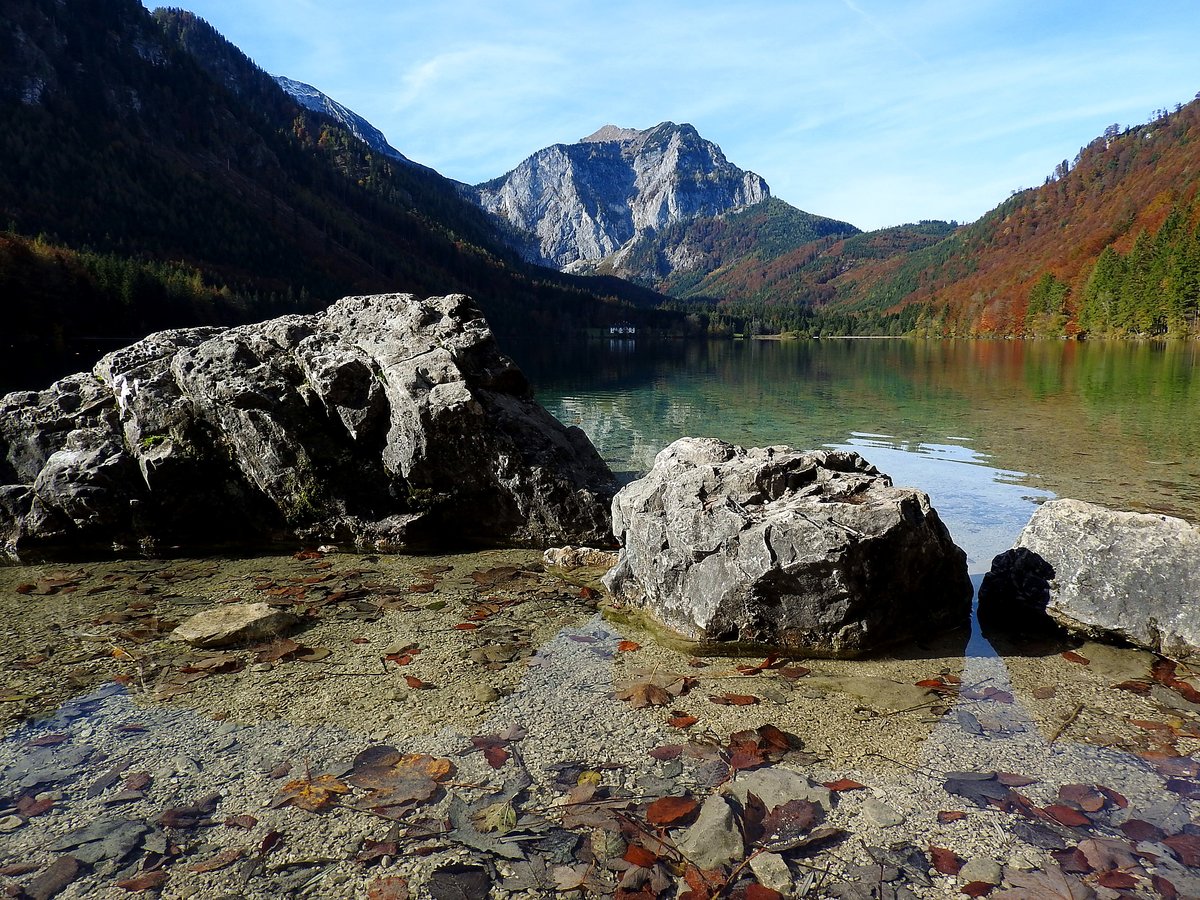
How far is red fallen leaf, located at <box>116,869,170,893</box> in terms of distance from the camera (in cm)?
334

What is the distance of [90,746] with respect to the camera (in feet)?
15.0

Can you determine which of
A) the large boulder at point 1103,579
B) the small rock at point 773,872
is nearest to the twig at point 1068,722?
the large boulder at point 1103,579

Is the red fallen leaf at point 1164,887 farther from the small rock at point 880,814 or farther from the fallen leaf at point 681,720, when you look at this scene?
the fallen leaf at point 681,720

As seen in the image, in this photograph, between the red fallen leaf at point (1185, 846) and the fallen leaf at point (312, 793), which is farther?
the fallen leaf at point (312, 793)

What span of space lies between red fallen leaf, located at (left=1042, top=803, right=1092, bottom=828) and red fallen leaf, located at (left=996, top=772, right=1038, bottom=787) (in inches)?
8.5

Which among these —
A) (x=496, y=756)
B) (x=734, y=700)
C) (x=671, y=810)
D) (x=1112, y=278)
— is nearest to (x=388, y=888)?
(x=496, y=756)

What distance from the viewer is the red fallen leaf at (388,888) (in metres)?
3.29

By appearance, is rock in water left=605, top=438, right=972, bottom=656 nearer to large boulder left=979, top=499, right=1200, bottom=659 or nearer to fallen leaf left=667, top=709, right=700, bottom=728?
large boulder left=979, top=499, right=1200, bottom=659

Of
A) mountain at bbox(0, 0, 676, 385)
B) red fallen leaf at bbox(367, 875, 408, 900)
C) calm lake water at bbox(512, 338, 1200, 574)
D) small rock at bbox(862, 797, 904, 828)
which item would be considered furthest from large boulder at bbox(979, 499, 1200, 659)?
mountain at bbox(0, 0, 676, 385)

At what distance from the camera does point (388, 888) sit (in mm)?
3344

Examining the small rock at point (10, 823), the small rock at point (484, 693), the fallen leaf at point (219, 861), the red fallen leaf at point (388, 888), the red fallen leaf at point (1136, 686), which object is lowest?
the red fallen leaf at point (1136, 686)

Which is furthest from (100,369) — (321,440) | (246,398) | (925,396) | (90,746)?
(925,396)

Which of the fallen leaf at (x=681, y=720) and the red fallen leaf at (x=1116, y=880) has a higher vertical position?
the red fallen leaf at (x=1116, y=880)

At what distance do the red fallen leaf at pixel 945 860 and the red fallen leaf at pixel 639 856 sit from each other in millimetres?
1480
